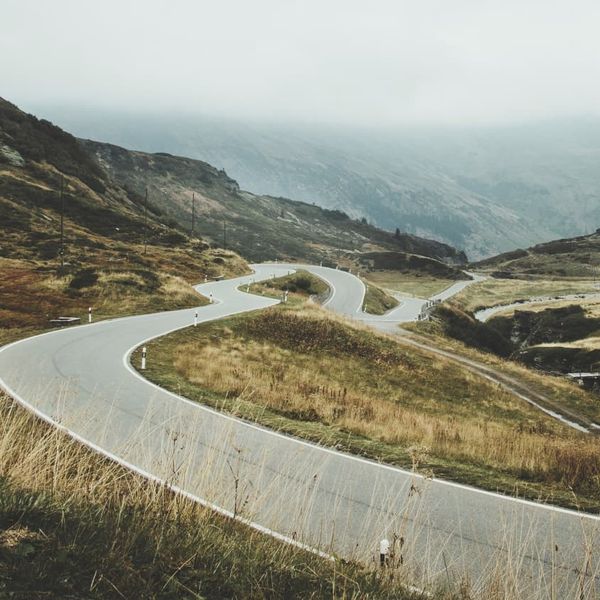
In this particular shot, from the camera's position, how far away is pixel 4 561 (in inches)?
127

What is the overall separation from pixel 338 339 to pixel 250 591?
100 ft

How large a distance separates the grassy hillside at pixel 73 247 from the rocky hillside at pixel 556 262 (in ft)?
347

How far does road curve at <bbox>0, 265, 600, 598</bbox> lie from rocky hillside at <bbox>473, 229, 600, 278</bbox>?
148 m

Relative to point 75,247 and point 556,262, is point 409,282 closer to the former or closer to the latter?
point 75,247

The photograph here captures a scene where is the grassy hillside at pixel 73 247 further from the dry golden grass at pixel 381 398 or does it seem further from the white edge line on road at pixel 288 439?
the white edge line on road at pixel 288 439

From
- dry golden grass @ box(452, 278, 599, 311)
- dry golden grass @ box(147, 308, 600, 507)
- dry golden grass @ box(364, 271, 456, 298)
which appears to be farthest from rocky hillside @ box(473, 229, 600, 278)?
dry golden grass @ box(147, 308, 600, 507)

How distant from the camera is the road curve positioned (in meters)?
5.54

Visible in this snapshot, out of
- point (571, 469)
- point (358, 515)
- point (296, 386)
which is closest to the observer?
point (358, 515)

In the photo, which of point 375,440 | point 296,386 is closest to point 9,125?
point 296,386

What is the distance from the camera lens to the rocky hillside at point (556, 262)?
494 feet

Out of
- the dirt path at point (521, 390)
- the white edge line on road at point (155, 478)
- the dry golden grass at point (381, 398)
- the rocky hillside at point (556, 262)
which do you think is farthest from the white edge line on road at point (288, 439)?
the rocky hillside at point (556, 262)

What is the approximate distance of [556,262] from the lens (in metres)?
166

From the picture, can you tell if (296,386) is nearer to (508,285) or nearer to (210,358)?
(210,358)

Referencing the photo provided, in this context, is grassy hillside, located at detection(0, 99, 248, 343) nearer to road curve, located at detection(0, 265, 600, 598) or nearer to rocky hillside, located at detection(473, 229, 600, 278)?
road curve, located at detection(0, 265, 600, 598)
